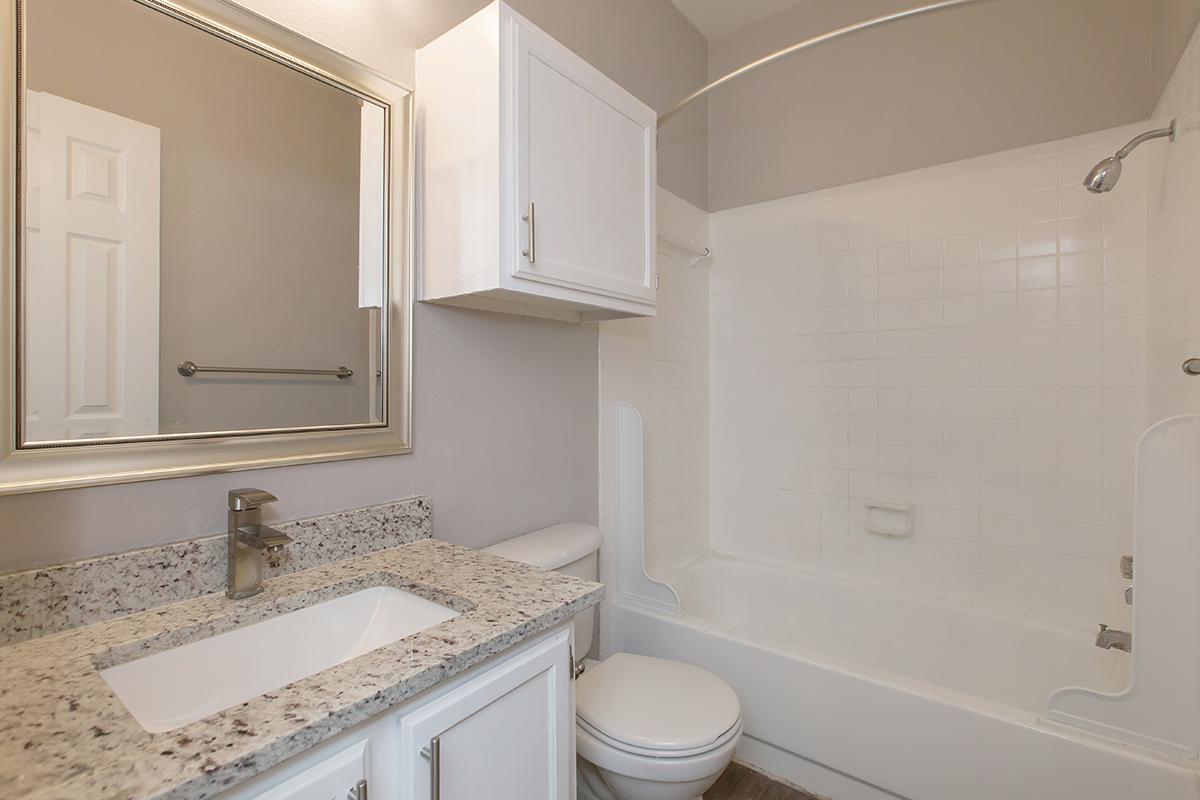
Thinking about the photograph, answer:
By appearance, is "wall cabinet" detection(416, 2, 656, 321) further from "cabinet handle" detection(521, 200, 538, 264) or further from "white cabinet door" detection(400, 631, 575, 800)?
"white cabinet door" detection(400, 631, 575, 800)

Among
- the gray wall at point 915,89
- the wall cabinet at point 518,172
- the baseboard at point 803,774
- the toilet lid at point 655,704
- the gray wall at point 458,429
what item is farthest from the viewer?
the gray wall at point 915,89

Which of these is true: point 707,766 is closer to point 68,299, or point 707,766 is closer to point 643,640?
point 643,640

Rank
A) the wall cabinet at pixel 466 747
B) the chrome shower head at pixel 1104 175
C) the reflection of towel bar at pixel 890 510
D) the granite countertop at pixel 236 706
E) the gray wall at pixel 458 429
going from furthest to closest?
the reflection of towel bar at pixel 890 510
the chrome shower head at pixel 1104 175
the gray wall at pixel 458 429
the wall cabinet at pixel 466 747
the granite countertop at pixel 236 706

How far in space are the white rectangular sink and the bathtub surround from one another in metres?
0.13

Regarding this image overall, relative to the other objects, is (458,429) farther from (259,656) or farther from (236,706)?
(236,706)

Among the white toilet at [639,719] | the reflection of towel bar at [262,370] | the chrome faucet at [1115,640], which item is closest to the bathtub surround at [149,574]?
the reflection of towel bar at [262,370]

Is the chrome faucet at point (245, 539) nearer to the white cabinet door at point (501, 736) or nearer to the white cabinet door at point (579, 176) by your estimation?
the white cabinet door at point (501, 736)

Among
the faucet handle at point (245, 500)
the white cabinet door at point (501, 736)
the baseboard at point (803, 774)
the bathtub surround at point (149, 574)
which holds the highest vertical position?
the faucet handle at point (245, 500)

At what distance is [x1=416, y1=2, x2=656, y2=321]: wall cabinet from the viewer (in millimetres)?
1205

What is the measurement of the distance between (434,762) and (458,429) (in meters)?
0.85

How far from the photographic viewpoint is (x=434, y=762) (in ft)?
2.50

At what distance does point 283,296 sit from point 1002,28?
251 cm

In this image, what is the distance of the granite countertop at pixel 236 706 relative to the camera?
0.54m

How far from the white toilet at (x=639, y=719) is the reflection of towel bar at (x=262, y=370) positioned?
2.02ft
